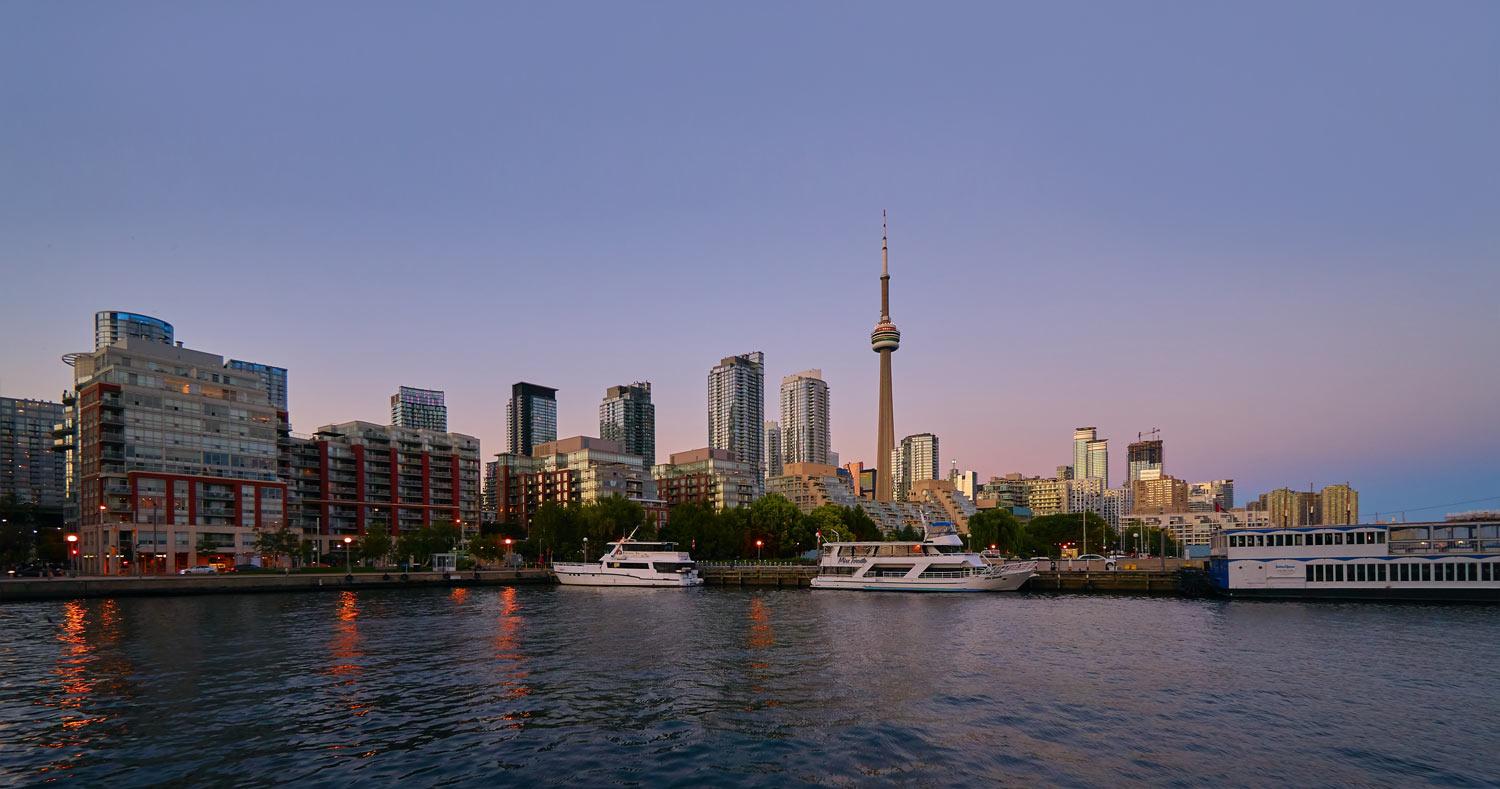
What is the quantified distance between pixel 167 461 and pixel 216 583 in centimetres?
4211

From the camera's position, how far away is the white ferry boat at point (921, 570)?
336 feet

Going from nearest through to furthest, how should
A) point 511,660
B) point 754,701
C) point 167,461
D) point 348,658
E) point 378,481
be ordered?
1. point 754,701
2. point 511,660
3. point 348,658
4. point 167,461
5. point 378,481

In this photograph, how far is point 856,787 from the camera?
24.5m

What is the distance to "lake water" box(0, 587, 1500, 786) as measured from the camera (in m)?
26.7

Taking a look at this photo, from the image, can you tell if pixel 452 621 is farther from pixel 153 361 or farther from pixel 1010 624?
pixel 153 361

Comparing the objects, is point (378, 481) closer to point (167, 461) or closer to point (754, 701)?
point (167, 461)

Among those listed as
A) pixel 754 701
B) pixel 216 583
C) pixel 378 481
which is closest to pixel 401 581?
pixel 216 583

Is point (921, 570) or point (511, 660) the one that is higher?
point (511, 660)

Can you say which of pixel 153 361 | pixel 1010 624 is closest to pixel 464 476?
pixel 153 361

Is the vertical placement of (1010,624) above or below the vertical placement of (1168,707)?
below

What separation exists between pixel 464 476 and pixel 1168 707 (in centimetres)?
18143

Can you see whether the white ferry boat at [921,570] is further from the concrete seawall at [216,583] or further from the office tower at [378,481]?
the office tower at [378,481]

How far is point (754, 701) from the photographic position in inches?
1420

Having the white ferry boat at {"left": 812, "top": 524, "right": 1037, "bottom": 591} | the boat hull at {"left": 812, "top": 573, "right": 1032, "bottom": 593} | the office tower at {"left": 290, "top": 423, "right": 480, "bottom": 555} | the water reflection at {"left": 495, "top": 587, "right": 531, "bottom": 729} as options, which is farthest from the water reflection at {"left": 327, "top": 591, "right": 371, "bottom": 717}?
the office tower at {"left": 290, "top": 423, "right": 480, "bottom": 555}
